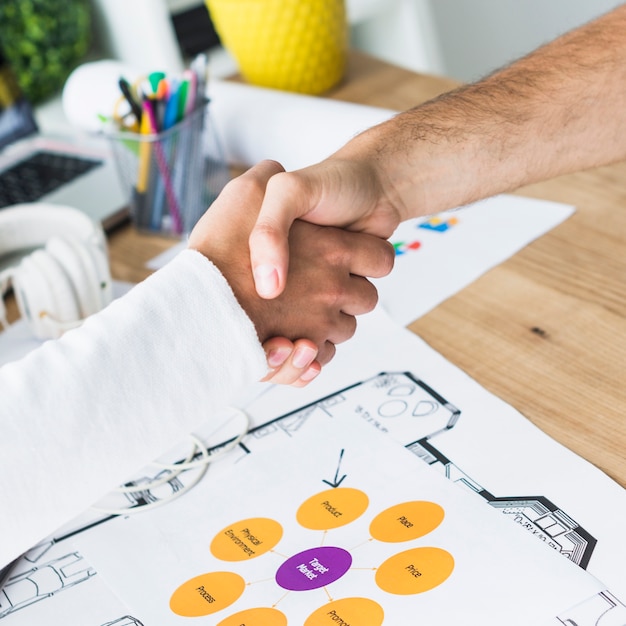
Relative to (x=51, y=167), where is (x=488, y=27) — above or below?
below

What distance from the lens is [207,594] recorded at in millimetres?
538

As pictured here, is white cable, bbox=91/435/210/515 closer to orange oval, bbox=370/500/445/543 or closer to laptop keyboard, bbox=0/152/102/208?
orange oval, bbox=370/500/445/543

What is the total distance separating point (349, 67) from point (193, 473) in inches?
32.4

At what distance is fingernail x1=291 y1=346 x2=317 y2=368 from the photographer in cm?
66

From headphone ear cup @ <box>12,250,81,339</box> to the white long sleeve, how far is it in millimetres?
208

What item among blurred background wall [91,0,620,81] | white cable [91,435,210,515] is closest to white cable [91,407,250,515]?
white cable [91,435,210,515]

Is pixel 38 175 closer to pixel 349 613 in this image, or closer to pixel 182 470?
pixel 182 470

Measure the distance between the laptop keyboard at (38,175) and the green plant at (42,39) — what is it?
330 mm

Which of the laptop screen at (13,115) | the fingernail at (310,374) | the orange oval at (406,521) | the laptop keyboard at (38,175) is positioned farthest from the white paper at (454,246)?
the laptop screen at (13,115)

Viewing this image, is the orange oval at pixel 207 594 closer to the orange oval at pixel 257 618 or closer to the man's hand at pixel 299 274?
the orange oval at pixel 257 618

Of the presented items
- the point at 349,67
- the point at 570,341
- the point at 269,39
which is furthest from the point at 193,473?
the point at 349,67

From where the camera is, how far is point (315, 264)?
706 mm

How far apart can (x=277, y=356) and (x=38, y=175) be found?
24.9 inches

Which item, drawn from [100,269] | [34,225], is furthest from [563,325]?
[34,225]
